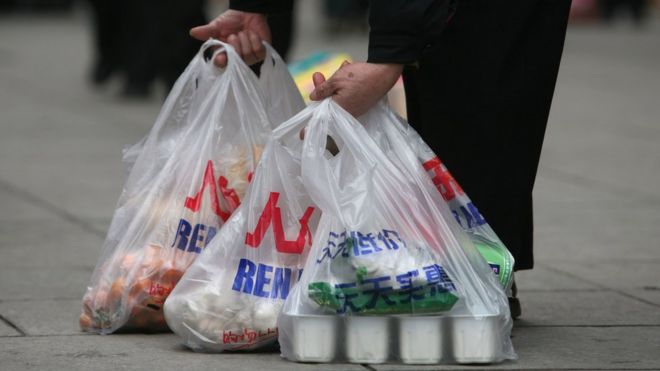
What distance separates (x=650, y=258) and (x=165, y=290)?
2.17 meters

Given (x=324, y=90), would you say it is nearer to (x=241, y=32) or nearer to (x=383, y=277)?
(x=383, y=277)

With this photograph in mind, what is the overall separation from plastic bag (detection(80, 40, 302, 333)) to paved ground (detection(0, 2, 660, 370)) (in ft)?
0.40

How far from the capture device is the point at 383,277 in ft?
10.3

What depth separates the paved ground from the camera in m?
3.46

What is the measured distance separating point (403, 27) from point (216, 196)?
747mm

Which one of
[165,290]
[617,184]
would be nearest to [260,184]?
[165,290]

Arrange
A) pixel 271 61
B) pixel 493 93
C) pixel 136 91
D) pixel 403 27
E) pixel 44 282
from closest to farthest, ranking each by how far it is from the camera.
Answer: pixel 403 27
pixel 493 93
pixel 271 61
pixel 44 282
pixel 136 91

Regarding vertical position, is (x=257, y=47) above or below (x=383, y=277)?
above

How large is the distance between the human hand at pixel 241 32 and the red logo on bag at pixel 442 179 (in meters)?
0.81

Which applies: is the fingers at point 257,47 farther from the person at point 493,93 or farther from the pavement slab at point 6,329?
the pavement slab at point 6,329

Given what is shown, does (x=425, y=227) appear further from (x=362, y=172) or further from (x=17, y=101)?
(x=17, y=101)

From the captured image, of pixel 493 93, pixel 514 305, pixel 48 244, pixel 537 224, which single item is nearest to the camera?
pixel 493 93

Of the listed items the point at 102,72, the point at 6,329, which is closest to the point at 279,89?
the point at 6,329

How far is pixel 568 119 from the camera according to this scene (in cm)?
977
